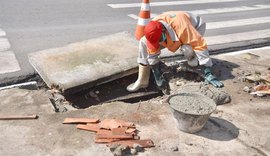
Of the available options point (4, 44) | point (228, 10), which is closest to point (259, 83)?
point (4, 44)

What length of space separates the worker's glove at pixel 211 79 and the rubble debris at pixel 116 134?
5.32ft

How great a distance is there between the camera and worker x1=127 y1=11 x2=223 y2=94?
5.21 m

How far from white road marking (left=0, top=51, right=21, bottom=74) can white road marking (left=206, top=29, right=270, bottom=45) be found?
11.9 ft

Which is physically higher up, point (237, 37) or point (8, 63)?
point (8, 63)

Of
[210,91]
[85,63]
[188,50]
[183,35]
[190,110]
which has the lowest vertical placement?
[210,91]

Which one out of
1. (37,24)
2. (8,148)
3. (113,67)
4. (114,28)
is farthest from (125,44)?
(8,148)

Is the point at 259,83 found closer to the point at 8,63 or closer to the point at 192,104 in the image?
the point at 192,104

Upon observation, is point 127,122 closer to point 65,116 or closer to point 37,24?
point 65,116

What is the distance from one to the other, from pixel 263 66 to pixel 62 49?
3.28 m

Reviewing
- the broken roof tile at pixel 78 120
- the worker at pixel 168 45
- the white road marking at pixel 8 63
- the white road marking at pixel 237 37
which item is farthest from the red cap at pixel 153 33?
the white road marking at pixel 237 37

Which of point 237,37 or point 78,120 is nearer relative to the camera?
point 78,120

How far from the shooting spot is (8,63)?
19.0 ft

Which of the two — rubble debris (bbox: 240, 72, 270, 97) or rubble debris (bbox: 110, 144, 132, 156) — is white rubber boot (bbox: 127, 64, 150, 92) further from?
rubble debris (bbox: 110, 144, 132, 156)

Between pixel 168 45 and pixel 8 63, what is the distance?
2.45 m
